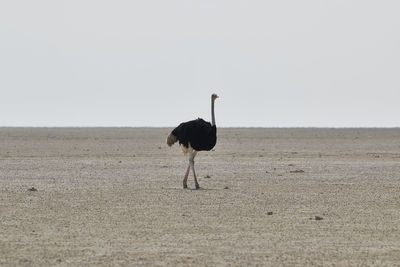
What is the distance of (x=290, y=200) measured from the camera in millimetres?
18750

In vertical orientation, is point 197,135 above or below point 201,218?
above

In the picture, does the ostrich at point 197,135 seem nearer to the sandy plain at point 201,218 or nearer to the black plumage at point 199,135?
the black plumage at point 199,135

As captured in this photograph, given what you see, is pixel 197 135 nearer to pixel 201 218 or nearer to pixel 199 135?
pixel 199 135

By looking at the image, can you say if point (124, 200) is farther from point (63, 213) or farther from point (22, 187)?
point (22, 187)

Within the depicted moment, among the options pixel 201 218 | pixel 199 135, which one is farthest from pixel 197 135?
pixel 201 218

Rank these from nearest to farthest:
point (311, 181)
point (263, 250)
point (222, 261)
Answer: point (222, 261)
point (263, 250)
point (311, 181)

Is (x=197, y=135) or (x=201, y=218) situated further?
(x=197, y=135)

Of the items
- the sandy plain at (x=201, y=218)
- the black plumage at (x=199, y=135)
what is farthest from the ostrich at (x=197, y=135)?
the sandy plain at (x=201, y=218)

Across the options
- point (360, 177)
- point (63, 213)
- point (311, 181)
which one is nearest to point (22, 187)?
point (63, 213)

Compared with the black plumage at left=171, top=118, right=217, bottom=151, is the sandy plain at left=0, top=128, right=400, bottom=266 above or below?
below

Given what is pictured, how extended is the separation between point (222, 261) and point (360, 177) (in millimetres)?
14510

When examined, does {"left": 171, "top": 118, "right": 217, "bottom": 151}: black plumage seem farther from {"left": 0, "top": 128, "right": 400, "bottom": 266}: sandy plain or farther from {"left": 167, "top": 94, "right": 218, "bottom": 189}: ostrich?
{"left": 0, "top": 128, "right": 400, "bottom": 266}: sandy plain

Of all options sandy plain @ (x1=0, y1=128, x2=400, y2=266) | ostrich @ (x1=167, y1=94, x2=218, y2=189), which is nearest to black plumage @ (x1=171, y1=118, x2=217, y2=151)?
ostrich @ (x1=167, y1=94, x2=218, y2=189)

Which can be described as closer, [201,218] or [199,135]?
[201,218]
